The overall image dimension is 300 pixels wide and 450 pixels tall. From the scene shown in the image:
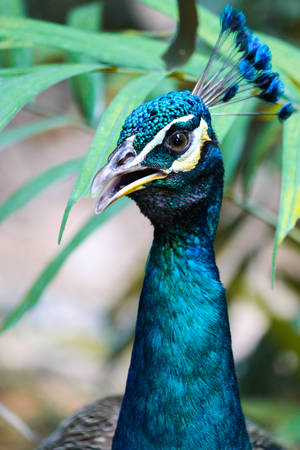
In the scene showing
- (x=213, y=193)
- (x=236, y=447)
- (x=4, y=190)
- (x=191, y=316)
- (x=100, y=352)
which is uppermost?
(x=4, y=190)

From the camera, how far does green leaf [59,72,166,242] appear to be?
2.29 ft

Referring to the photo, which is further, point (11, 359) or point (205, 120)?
point (11, 359)

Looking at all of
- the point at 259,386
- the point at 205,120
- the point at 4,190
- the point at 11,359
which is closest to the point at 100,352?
the point at 11,359

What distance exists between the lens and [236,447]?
2.86 feet

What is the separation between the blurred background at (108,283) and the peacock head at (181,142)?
0.39 meters

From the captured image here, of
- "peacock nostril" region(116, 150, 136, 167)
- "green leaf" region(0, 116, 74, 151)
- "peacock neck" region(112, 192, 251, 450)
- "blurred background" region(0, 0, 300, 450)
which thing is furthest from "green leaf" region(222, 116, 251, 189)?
"peacock nostril" region(116, 150, 136, 167)

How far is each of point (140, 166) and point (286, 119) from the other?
0.25 metres

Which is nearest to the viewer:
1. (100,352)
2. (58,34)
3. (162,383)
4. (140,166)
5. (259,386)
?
(140,166)

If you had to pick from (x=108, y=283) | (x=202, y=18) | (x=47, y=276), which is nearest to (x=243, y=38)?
(x=202, y=18)

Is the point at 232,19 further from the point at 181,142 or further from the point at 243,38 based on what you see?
the point at 181,142

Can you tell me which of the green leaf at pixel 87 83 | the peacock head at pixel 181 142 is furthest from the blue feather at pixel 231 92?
the green leaf at pixel 87 83

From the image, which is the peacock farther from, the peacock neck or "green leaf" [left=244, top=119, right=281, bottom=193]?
"green leaf" [left=244, top=119, right=281, bottom=193]

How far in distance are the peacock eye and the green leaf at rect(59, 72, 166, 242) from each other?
65 millimetres

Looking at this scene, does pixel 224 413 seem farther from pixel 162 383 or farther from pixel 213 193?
pixel 213 193
